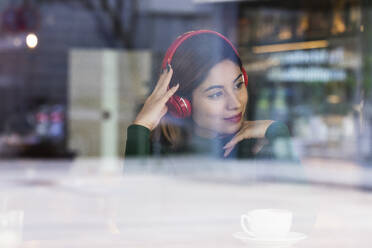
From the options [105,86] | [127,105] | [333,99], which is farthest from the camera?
[333,99]

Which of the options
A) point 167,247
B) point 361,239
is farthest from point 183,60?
point 361,239

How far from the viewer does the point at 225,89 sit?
4.11ft

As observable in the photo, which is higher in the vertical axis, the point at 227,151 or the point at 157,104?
the point at 157,104

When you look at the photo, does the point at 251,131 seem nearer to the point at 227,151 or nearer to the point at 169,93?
the point at 227,151

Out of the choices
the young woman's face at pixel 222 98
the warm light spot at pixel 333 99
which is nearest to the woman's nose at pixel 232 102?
the young woman's face at pixel 222 98

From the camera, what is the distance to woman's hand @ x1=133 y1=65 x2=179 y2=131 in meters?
1.22

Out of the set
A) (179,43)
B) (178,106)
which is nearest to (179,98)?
(178,106)

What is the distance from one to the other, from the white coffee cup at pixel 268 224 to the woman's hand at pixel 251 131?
0.68ft

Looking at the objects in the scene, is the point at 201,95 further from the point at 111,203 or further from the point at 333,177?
the point at 333,177

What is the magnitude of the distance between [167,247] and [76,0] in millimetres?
6706

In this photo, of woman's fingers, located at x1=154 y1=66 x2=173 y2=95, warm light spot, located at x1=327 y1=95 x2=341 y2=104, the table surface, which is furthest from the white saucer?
warm light spot, located at x1=327 y1=95 x2=341 y2=104

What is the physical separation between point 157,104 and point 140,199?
3.94 m

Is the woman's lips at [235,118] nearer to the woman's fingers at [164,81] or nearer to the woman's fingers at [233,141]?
the woman's fingers at [233,141]

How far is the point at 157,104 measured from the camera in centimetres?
123
